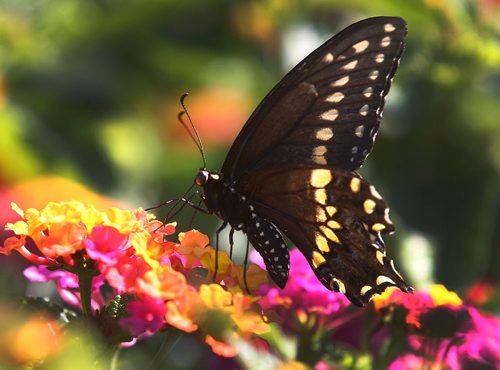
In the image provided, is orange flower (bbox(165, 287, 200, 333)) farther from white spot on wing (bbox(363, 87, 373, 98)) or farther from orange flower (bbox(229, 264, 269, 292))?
white spot on wing (bbox(363, 87, 373, 98))

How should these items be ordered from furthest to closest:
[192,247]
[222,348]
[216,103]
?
[216,103]
[192,247]
[222,348]

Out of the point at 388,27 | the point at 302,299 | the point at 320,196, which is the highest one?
the point at 388,27

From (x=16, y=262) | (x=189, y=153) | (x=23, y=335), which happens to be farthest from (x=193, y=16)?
(x=23, y=335)

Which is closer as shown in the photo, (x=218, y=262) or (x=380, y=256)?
(x=218, y=262)

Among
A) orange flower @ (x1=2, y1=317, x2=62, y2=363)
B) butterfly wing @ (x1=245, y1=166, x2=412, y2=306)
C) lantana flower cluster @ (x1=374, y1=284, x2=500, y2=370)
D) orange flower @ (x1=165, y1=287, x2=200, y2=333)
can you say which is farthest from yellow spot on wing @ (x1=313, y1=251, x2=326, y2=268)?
orange flower @ (x1=2, y1=317, x2=62, y2=363)

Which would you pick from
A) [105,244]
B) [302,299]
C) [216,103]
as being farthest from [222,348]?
[216,103]

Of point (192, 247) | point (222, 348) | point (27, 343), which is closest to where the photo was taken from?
point (27, 343)

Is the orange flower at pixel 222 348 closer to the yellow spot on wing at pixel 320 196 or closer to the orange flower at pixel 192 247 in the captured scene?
the orange flower at pixel 192 247

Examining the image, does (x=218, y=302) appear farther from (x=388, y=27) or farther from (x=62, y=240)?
(x=388, y=27)
